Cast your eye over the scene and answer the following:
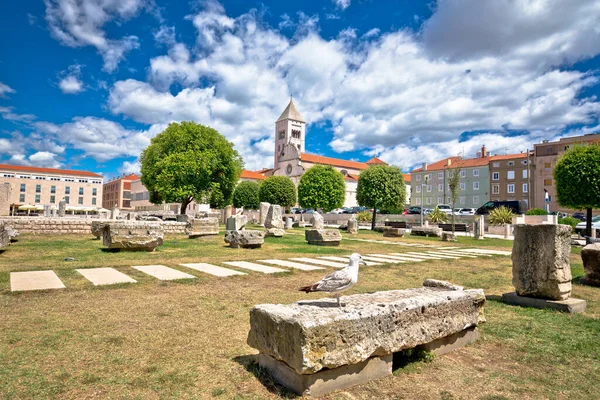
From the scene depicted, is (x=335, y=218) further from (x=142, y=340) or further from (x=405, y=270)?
(x=142, y=340)

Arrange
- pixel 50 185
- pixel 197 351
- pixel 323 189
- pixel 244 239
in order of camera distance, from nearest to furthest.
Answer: pixel 197 351 < pixel 244 239 < pixel 323 189 < pixel 50 185

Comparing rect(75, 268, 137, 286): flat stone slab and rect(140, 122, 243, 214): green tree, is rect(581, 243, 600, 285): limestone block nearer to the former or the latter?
rect(75, 268, 137, 286): flat stone slab

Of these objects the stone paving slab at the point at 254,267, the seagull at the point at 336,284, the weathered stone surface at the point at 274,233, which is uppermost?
the seagull at the point at 336,284

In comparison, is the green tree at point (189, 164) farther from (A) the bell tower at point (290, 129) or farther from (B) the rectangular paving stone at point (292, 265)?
(A) the bell tower at point (290, 129)

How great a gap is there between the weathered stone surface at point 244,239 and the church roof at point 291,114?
321 ft

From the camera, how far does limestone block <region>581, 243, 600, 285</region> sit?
7.91 metres

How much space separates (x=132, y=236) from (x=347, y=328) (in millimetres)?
10504

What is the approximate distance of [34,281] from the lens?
6484mm

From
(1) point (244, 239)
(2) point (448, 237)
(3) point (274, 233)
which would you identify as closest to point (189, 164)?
(3) point (274, 233)

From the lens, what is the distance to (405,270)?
9.41m

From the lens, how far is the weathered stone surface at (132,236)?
11352mm

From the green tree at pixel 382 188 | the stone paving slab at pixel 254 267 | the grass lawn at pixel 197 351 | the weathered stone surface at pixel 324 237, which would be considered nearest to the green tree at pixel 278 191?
the green tree at pixel 382 188

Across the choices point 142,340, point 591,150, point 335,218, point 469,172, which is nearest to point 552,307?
point 142,340

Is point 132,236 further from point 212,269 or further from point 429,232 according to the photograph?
point 429,232
